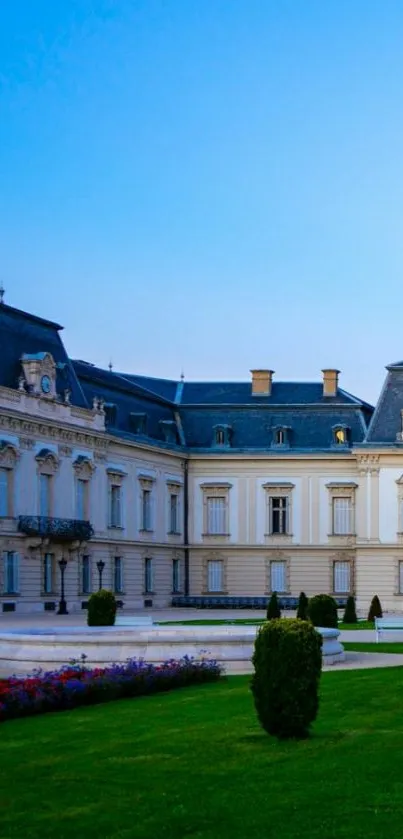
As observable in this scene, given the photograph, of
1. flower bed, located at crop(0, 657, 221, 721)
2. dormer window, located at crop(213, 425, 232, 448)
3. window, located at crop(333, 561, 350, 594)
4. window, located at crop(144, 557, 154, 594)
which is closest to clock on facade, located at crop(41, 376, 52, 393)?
window, located at crop(144, 557, 154, 594)

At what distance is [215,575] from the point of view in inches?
2672

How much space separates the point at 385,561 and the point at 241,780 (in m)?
51.6

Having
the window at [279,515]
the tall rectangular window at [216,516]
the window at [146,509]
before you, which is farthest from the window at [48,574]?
the window at [279,515]

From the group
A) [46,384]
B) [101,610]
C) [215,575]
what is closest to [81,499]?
[46,384]

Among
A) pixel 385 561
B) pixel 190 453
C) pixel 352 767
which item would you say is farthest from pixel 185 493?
pixel 352 767

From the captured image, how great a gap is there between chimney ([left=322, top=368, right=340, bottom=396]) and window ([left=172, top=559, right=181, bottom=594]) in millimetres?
10032

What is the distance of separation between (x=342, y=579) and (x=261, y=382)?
31.7 feet

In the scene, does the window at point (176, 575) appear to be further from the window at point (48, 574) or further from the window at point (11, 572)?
the window at point (11, 572)

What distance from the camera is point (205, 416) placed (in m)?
68.5

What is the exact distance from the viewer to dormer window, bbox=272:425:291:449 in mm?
67125

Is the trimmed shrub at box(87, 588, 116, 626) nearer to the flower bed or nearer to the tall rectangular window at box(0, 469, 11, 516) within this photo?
the flower bed

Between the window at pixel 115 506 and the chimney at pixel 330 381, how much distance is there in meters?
12.1

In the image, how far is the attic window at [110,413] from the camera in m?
61.2

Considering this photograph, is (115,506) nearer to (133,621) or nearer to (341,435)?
(341,435)
